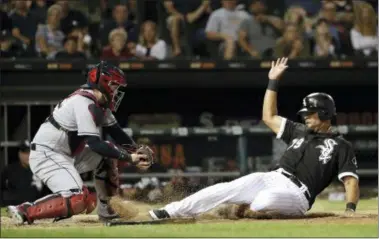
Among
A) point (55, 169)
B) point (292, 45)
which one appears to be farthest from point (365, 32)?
point (55, 169)

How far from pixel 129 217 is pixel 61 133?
0.91m

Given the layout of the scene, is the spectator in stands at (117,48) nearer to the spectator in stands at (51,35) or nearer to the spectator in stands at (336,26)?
the spectator in stands at (51,35)

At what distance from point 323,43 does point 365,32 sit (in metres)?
0.57

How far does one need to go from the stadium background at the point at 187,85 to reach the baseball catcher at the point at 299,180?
4.66 meters

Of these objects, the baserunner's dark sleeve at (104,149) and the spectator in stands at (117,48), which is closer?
the baserunner's dark sleeve at (104,149)

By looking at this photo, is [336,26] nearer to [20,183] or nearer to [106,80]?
[20,183]

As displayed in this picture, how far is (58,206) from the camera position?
319 inches

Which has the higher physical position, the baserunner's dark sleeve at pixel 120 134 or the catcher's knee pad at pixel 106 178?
the baserunner's dark sleeve at pixel 120 134

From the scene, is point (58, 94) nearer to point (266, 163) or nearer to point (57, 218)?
point (266, 163)

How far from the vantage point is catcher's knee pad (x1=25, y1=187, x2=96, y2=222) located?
8.09 metres

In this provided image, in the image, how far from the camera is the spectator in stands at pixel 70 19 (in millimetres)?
13992

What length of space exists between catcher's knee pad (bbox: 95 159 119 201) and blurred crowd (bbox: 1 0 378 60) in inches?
201

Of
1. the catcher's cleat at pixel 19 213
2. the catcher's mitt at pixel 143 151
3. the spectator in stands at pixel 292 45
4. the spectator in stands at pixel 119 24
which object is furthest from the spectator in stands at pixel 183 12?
the catcher's cleat at pixel 19 213

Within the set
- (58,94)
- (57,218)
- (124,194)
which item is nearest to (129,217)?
(57,218)
